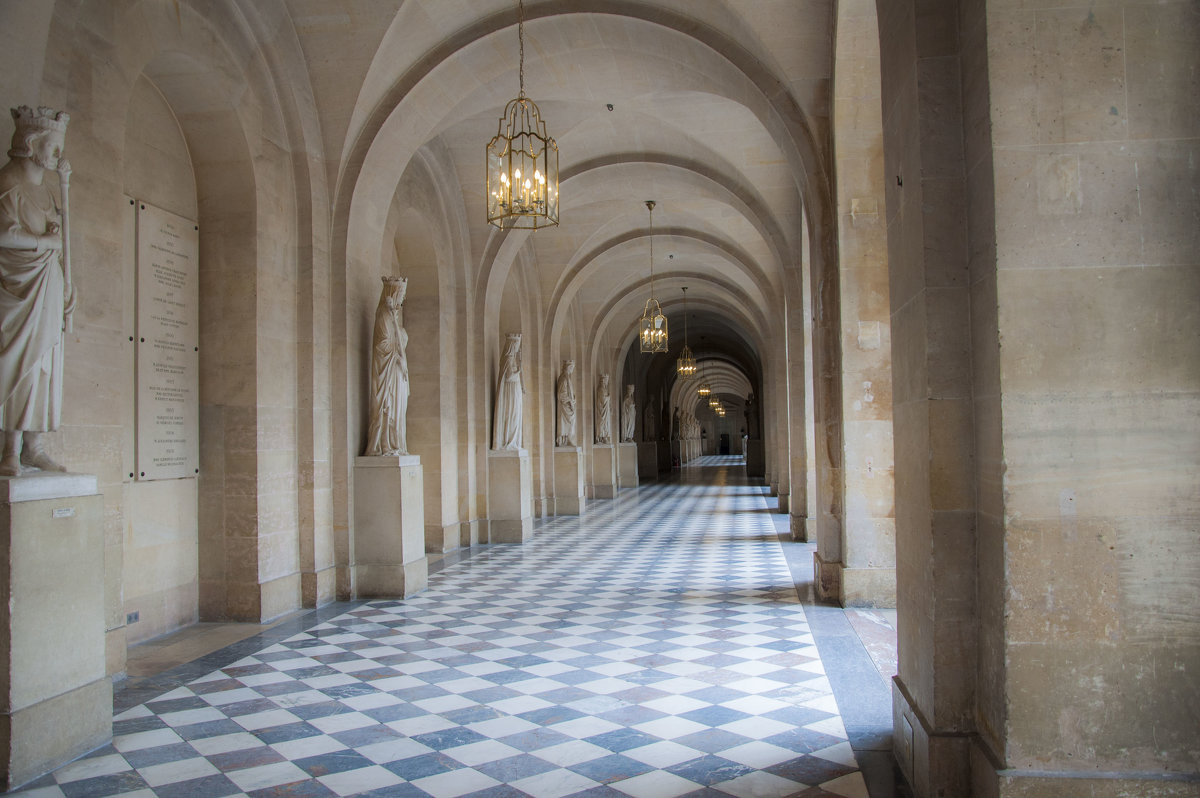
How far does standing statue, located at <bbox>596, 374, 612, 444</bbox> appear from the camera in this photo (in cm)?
2302

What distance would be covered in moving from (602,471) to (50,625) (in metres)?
19.0

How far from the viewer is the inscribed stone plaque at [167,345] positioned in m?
6.88

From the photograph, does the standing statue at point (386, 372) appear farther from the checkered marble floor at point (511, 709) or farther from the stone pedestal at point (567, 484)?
the stone pedestal at point (567, 484)

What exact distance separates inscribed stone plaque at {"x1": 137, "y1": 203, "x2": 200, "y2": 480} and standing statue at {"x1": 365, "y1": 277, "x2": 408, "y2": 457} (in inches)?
69.0

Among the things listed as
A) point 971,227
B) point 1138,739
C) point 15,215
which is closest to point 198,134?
point 15,215

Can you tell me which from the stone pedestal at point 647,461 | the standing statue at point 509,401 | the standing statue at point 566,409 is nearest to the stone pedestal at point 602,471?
the standing statue at point 566,409

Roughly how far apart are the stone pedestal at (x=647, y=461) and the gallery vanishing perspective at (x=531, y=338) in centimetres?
1717

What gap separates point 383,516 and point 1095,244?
7179mm

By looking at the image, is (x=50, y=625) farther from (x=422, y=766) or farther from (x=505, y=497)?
(x=505, y=497)

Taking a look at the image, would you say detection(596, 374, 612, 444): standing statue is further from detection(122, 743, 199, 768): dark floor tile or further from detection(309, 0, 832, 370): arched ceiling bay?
detection(122, 743, 199, 768): dark floor tile

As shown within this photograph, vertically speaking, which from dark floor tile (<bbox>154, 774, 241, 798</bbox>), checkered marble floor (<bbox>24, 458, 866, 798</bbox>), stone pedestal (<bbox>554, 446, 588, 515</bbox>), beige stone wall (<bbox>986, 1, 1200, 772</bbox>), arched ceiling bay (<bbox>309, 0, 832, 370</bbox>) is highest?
arched ceiling bay (<bbox>309, 0, 832, 370</bbox>)

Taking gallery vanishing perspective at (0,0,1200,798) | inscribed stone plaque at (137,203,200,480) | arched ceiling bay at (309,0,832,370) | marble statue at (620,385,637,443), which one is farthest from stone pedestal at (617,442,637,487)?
inscribed stone plaque at (137,203,200,480)

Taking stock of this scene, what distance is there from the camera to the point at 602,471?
75.0ft

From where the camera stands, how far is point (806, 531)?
1300cm
